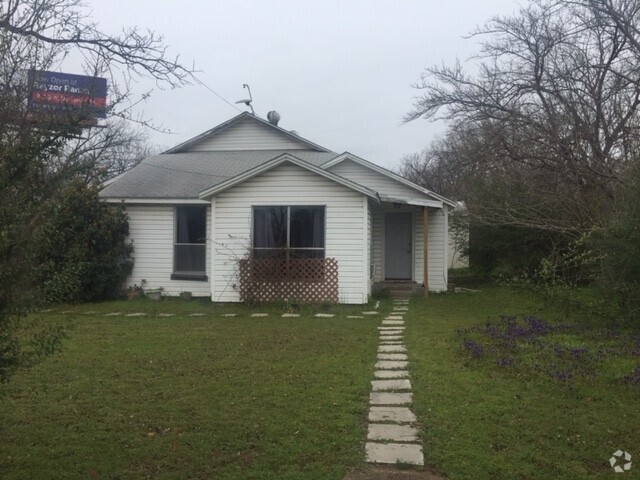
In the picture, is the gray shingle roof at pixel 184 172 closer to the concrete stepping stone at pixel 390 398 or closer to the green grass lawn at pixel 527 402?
the green grass lawn at pixel 527 402

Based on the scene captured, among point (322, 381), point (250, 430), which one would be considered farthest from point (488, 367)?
point (250, 430)

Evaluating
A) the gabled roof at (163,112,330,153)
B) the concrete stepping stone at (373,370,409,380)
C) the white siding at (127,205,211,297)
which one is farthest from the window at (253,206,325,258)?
the concrete stepping stone at (373,370,409,380)

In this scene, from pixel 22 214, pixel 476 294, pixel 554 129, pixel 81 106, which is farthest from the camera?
pixel 476 294

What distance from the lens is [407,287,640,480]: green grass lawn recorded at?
14.0 feet

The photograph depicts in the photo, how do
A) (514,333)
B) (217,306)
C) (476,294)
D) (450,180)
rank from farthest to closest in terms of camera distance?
(450,180), (476,294), (217,306), (514,333)

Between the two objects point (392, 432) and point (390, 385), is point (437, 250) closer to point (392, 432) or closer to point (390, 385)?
point (390, 385)

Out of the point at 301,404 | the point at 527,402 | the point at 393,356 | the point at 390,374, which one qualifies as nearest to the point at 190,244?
the point at 393,356

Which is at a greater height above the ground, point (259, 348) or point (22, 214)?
point (22, 214)

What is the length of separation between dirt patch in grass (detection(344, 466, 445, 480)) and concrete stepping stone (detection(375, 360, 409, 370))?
3.12 m

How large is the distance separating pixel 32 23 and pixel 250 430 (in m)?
4.84

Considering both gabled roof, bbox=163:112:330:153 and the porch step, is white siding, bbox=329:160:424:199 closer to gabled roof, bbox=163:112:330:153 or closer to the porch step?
the porch step

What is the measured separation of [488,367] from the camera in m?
7.15

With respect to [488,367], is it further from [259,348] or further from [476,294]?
[476,294]

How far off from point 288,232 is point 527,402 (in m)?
8.54
